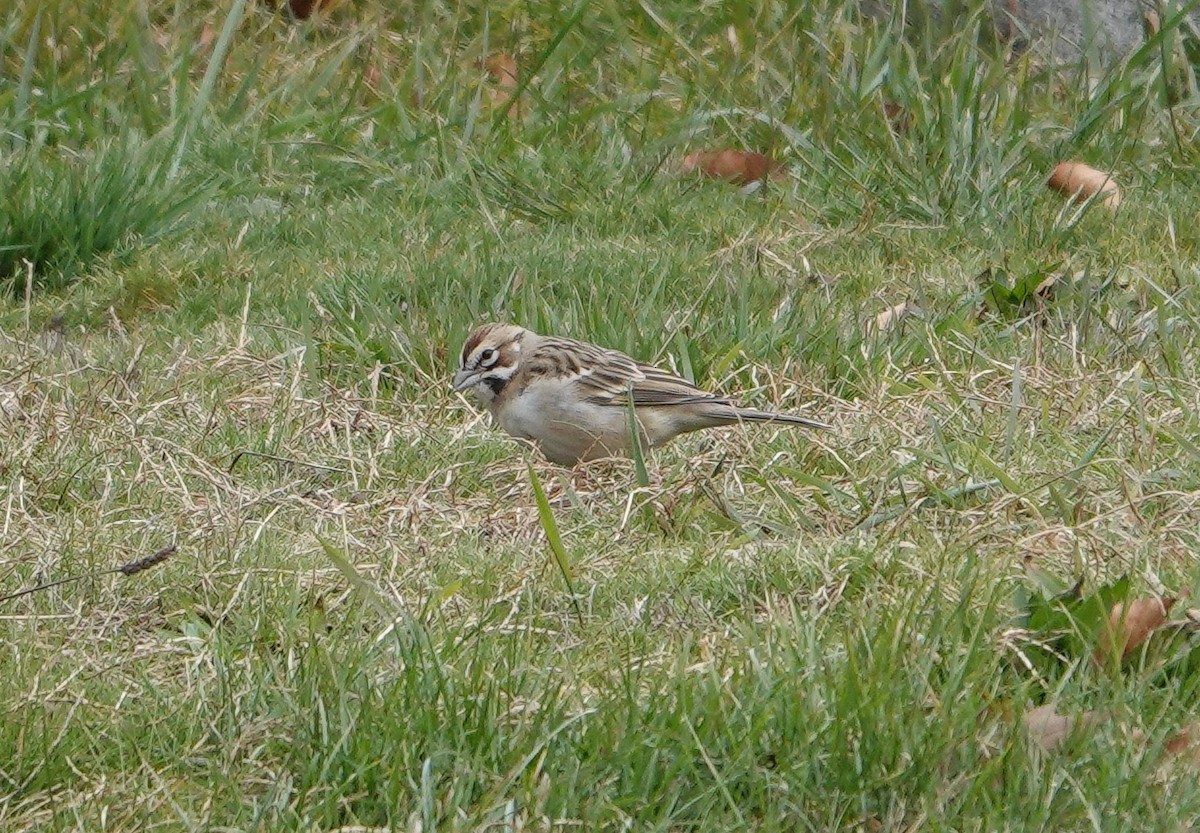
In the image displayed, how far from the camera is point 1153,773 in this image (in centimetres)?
275

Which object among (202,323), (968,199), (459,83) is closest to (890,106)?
(968,199)

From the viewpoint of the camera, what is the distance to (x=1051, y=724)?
9.45ft

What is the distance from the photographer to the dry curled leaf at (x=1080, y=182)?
681 centimetres

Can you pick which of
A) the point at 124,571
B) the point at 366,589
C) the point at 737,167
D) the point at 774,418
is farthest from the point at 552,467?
the point at 737,167

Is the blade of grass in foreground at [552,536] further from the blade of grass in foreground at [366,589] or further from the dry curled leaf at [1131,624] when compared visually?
the dry curled leaf at [1131,624]

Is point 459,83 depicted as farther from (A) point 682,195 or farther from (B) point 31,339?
(B) point 31,339

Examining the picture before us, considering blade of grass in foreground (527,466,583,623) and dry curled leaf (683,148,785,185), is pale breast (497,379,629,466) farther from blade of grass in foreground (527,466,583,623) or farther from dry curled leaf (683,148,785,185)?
dry curled leaf (683,148,785,185)

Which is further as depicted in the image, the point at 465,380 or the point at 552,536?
the point at 465,380

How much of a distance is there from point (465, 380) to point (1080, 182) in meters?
2.87

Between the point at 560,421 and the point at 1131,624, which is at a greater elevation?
the point at 1131,624

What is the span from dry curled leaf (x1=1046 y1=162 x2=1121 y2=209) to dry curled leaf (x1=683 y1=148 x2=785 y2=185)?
105 cm

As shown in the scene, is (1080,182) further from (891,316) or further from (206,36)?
(206,36)

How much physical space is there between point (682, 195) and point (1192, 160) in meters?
1.94

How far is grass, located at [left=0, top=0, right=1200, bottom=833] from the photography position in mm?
2807
